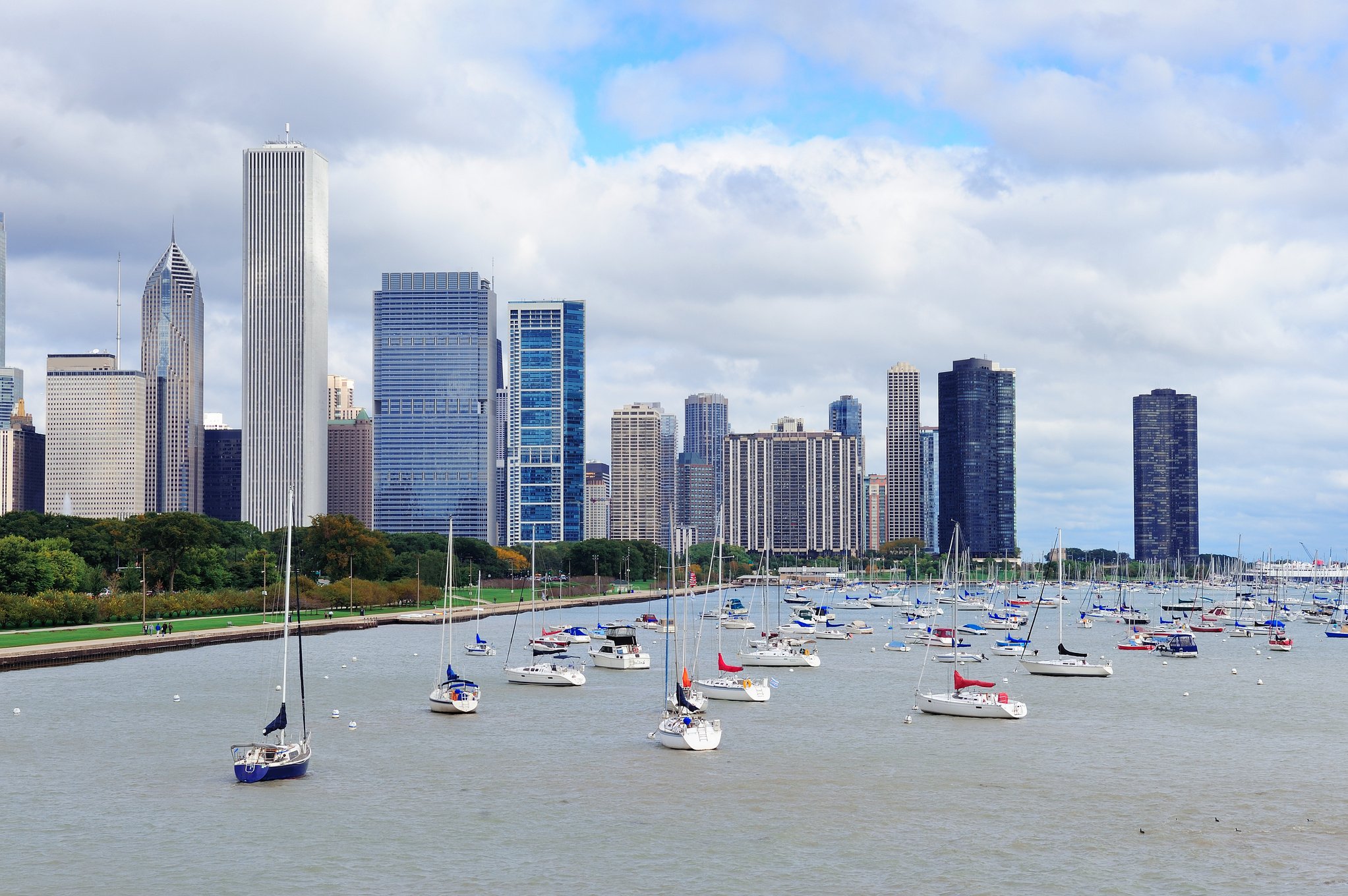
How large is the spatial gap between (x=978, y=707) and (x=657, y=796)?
35.5m

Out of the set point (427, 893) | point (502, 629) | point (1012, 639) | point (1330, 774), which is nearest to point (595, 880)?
point (427, 893)

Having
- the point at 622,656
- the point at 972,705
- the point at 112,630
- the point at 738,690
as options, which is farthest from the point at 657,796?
the point at 112,630

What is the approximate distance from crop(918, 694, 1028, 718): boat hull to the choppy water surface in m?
1.14

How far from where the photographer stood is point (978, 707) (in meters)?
95.1

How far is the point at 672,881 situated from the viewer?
5253 centimetres

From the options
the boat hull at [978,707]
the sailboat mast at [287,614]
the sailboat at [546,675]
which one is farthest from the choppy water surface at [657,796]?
the sailboat mast at [287,614]

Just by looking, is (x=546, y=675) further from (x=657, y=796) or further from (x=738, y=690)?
(x=657, y=796)

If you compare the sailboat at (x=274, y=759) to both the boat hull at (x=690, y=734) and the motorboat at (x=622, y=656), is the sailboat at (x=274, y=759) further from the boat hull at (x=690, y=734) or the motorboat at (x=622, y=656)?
the motorboat at (x=622, y=656)

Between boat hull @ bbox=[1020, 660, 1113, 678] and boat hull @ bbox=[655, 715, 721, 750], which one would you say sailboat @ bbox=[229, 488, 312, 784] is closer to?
boat hull @ bbox=[655, 715, 721, 750]

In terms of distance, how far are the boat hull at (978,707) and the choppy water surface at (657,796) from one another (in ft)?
3.73

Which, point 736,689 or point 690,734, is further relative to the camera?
point 736,689

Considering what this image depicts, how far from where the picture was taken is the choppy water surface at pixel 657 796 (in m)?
53.5

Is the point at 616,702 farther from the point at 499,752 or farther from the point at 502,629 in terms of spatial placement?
the point at 502,629

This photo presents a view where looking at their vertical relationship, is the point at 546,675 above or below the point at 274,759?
below
